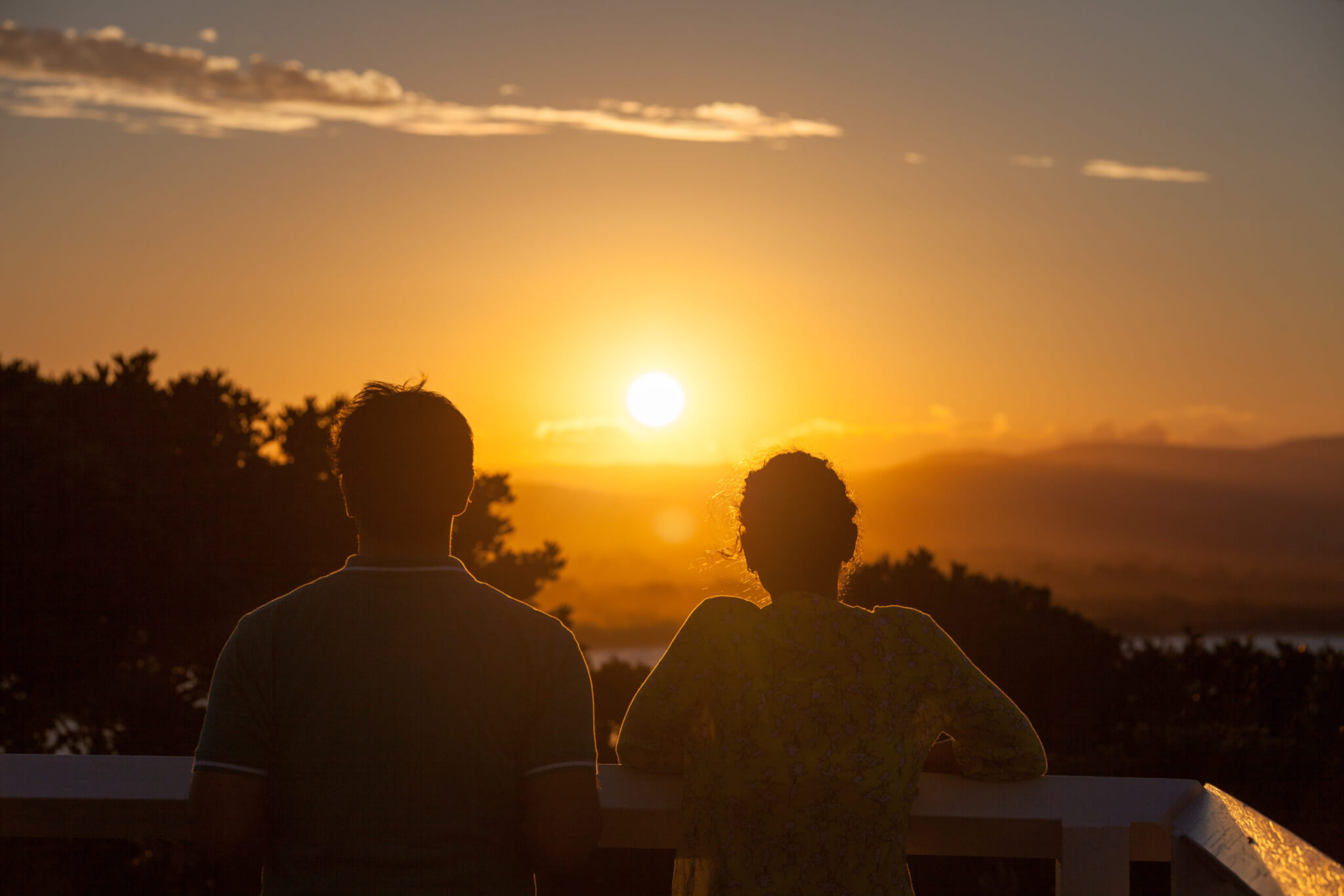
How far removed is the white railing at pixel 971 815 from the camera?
2102 mm

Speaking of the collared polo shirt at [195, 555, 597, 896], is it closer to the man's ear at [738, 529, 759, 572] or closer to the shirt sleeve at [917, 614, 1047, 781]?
the man's ear at [738, 529, 759, 572]

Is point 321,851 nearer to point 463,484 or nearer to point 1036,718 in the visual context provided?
point 463,484

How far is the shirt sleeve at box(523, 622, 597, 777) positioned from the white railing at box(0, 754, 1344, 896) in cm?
24

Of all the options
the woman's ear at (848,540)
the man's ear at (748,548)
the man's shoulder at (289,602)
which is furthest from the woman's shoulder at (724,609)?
the man's shoulder at (289,602)

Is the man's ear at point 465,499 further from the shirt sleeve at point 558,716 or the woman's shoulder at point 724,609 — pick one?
the woman's shoulder at point 724,609

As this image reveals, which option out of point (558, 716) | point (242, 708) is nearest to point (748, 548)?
point (558, 716)

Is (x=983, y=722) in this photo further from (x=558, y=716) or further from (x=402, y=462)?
(x=402, y=462)

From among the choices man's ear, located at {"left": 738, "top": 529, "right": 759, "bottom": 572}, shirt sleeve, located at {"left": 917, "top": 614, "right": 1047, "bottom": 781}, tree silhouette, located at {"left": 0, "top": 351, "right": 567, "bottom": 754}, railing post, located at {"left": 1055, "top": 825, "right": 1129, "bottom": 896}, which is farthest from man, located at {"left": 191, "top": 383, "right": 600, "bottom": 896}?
tree silhouette, located at {"left": 0, "top": 351, "right": 567, "bottom": 754}

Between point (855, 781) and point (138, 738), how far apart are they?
11.0 meters

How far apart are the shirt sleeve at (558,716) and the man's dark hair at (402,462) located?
13.3 inches

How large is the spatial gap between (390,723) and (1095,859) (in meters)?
1.45

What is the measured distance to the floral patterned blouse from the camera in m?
2.10

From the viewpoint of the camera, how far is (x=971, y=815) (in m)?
2.11

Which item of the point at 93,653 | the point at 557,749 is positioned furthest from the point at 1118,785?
the point at 93,653
